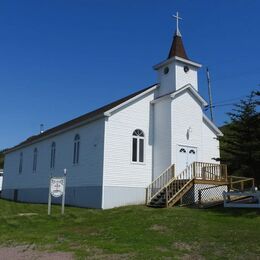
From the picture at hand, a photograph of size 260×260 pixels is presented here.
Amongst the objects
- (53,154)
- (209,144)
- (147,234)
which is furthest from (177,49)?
(147,234)

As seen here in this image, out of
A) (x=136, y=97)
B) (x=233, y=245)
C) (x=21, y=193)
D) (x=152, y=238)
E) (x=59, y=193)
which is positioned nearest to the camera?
(x=233, y=245)

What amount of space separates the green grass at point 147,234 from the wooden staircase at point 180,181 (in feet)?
11.1

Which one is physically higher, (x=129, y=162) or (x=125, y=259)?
(x=129, y=162)

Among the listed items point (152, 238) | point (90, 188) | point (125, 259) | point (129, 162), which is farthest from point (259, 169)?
point (125, 259)

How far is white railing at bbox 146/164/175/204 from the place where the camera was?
25062mm

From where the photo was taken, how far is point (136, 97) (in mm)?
26109

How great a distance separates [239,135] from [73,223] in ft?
35.7

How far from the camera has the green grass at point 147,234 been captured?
10938 millimetres

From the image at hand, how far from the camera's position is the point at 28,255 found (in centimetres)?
1095

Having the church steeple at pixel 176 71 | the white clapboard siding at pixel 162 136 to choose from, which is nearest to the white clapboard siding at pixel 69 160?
the white clapboard siding at pixel 162 136

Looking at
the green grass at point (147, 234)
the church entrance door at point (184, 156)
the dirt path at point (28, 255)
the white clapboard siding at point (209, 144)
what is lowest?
the dirt path at point (28, 255)

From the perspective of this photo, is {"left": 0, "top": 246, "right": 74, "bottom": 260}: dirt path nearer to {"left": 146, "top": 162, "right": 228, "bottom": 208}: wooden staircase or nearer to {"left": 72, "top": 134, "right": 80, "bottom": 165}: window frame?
{"left": 146, "top": 162, "right": 228, "bottom": 208}: wooden staircase

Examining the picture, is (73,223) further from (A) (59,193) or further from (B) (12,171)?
(B) (12,171)

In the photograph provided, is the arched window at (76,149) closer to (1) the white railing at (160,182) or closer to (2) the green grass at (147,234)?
(1) the white railing at (160,182)
